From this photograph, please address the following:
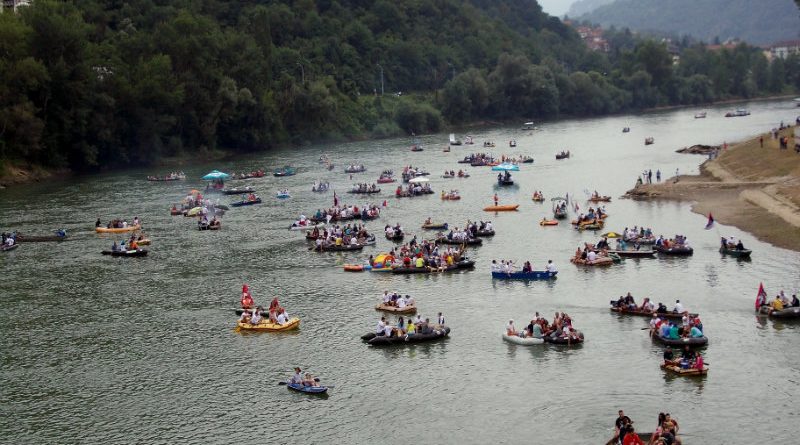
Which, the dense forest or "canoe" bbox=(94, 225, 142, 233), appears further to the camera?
the dense forest

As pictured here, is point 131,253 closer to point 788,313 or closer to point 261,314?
point 261,314

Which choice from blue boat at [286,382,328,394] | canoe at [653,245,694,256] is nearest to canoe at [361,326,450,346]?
blue boat at [286,382,328,394]

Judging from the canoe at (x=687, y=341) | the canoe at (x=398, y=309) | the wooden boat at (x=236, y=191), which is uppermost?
the wooden boat at (x=236, y=191)

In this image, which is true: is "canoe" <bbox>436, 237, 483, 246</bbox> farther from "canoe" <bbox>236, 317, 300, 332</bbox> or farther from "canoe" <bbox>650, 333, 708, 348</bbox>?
"canoe" <bbox>650, 333, 708, 348</bbox>

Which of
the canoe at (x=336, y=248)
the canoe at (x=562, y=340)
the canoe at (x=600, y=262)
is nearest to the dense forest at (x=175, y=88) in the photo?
the canoe at (x=336, y=248)

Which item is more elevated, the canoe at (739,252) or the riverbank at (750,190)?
the riverbank at (750,190)

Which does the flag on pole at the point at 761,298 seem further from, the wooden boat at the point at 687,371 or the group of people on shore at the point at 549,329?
the group of people on shore at the point at 549,329

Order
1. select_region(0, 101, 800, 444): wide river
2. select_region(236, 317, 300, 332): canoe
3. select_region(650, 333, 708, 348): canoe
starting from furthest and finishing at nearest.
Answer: select_region(236, 317, 300, 332): canoe → select_region(650, 333, 708, 348): canoe → select_region(0, 101, 800, 444): wide river

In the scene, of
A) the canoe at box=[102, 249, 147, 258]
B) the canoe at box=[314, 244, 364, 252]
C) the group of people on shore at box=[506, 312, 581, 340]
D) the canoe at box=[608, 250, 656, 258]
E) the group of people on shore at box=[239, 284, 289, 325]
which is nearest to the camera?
the group of people on shore at box=[506, 312, 581, 340]

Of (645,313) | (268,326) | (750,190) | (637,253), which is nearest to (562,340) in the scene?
(645,313)
